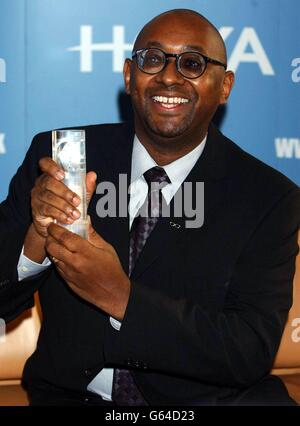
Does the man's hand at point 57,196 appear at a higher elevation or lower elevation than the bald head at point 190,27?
lower

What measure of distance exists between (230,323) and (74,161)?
0.67 metres

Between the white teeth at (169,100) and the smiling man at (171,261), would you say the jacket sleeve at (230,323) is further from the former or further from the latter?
the white teeth at (169,100)

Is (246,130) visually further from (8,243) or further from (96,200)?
(8,243)

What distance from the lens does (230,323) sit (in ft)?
6.79

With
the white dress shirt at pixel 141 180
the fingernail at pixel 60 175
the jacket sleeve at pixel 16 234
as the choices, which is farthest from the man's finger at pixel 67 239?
the white dress shirt at pixel 141 180

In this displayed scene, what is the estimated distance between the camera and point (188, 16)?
2.38 meters

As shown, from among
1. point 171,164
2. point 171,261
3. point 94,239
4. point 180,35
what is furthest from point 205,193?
point 94,239

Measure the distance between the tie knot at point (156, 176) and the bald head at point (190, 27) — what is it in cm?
39

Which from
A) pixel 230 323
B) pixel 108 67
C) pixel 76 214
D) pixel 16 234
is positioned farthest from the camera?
pixel 108 67

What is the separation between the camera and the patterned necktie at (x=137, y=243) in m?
2.22

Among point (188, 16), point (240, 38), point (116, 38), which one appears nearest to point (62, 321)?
point (188, 16)

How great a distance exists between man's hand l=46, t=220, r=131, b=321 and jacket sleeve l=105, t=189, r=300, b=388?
44mm

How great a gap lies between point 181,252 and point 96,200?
1.03ft

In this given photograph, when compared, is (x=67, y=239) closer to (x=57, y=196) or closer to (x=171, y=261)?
(x=57, y=196)
